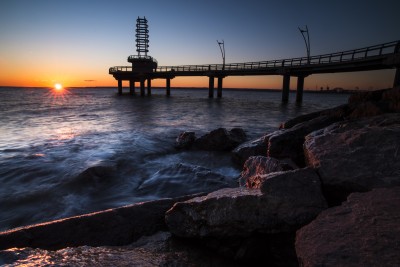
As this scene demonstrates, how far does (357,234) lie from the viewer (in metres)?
1.98

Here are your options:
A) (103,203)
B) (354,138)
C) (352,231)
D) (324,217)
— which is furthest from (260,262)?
(103,203)

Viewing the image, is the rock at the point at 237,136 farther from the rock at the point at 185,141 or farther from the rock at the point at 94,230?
the rock at the point at 94,230

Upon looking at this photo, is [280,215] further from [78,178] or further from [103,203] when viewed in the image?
[78,178]

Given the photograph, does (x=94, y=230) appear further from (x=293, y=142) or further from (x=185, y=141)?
(x=185, y=141)

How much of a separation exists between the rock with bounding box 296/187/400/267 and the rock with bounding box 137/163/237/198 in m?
3.31

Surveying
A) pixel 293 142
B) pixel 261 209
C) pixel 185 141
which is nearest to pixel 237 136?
pixel 185 141

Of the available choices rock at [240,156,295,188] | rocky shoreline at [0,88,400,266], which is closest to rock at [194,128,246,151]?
rock at [240,156,295,188]

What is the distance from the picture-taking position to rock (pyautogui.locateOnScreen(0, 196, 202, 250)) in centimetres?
286

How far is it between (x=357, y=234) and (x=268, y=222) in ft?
2.68

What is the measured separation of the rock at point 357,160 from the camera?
9.18 feet

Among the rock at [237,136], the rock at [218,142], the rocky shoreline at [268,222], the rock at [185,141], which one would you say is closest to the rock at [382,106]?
the rocky shoreline at [268,222]

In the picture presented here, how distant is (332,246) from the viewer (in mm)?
1903

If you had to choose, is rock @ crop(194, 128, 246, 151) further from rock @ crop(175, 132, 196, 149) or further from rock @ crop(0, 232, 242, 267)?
rock @ crop(0, 232, 242, 267)

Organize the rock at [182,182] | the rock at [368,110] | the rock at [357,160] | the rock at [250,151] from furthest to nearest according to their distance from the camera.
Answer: the rock at [250,151], the rock at [182,182], the rock at [368,110], the rock at [357,160]
